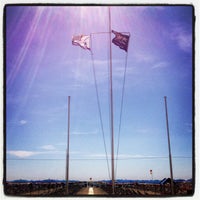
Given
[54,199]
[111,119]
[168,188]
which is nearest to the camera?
[54,199]

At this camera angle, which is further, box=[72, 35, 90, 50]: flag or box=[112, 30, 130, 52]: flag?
box=[112, 30, 130, 52]: flag

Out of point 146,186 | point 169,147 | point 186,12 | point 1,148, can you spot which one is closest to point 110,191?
point 146,186

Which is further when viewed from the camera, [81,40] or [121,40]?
[121,40]

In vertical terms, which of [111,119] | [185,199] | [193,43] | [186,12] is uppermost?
[186,12]

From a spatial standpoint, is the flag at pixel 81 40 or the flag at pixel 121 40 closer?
the flag at pixel 81 40

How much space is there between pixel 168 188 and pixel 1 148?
5.00m

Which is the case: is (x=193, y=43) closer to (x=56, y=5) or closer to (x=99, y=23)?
(x=99, y=23)

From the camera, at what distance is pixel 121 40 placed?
539 inches

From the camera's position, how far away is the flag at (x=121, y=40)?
1367cm

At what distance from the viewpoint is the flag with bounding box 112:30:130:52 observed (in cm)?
1367

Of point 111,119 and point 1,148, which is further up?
point 111,119

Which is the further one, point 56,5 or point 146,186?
point 146,186

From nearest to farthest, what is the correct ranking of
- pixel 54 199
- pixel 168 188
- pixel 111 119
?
pixel 54 199
pixel 168 188
pixel 111 119

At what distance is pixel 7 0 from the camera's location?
12.6 metres
